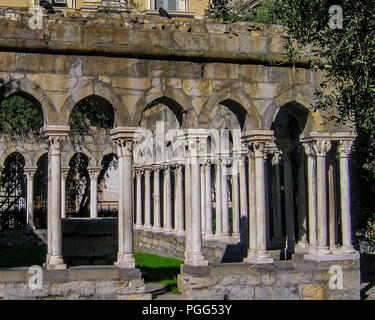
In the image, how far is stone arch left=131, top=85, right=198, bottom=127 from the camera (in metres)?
12.7

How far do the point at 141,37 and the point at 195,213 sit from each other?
327 cm

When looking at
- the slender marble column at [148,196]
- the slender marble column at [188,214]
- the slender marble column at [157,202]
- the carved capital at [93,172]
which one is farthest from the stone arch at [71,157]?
the slender marble column at [188,214]

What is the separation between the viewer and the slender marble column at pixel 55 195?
39.4 ft

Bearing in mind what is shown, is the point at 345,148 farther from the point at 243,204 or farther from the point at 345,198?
the point at 243,204

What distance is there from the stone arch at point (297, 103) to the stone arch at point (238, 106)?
0.22 m

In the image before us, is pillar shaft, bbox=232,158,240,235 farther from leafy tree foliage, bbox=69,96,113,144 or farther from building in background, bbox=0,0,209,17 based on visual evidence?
building in background, bbox=0,0,209,17

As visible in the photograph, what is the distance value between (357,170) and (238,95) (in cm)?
534

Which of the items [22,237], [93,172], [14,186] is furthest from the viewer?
[14,186]

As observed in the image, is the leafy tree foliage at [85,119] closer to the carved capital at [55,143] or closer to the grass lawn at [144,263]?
the grass lawn at [144,263]

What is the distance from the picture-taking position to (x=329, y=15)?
1154 cm

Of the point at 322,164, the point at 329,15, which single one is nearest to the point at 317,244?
the point at 322,164

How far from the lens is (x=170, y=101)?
43.3ft

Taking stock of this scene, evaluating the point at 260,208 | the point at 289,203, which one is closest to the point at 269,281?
the point at 260,208
